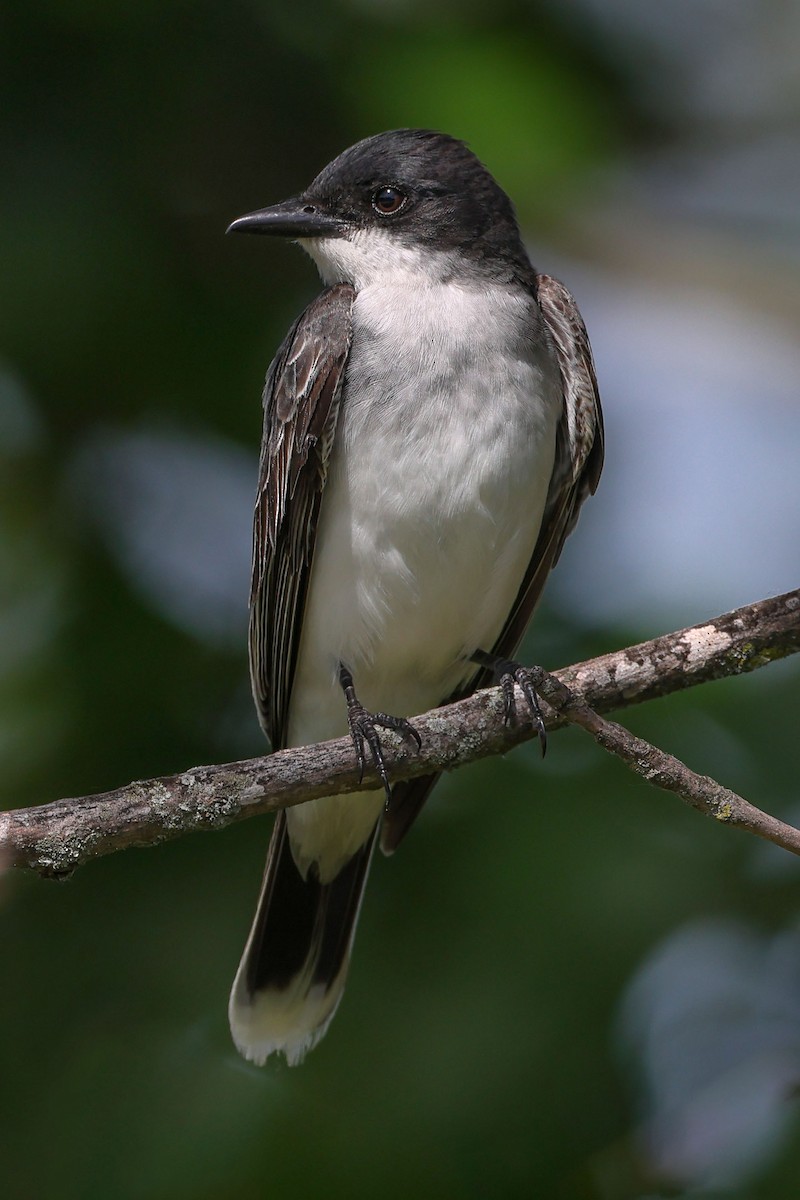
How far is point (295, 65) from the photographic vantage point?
5895 mm

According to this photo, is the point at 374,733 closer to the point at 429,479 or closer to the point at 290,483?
the point at 429,479

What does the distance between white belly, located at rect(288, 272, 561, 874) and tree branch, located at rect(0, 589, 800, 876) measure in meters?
0.68

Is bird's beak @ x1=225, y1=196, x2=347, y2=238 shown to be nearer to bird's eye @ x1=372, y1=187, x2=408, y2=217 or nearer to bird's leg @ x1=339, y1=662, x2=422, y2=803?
bird's eye @ x1=372, y1=187, x2=408, y2=217

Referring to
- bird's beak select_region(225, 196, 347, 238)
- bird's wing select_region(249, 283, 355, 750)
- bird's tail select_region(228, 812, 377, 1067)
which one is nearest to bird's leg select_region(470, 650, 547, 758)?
bird's wing select_region(249, 283, 355, 750)

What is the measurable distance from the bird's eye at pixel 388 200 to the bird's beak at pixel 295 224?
0.14m

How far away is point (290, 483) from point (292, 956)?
5.63 feet

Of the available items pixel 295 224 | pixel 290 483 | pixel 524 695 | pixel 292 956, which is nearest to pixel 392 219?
pixel 295 224

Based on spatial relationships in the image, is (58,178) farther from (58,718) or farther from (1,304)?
(58,718)

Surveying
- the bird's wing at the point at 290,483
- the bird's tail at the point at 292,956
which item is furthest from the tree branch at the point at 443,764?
the bird's tail at the point at 292,956

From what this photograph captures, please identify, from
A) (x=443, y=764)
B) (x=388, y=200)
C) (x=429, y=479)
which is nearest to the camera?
(x=443, y=764)

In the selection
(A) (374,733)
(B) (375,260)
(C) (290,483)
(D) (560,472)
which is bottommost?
(A) (374,733)

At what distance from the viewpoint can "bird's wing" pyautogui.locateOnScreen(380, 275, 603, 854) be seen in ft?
16.2

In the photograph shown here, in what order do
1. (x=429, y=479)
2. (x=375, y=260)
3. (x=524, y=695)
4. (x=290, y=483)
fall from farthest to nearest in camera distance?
(x=375, y=260) < (x=290, y=483) < (x=429, y=479) < (x=524, y=695)

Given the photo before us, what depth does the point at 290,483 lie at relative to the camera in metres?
4.71
